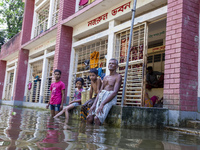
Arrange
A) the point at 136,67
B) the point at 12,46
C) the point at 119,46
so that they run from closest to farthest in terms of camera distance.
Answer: the point at 136,67 → the point at 119,46 → the point at 12,46

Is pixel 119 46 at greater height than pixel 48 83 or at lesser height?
greater

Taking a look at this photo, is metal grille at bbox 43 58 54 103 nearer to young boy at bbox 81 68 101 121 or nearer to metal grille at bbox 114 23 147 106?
metal grille at bbox 114 23 147 106

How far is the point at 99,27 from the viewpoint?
880 centimetres

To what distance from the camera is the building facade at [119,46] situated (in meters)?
4.94

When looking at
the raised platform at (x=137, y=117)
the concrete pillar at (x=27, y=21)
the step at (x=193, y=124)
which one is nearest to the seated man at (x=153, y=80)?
the raised platform at (x=137, y=117)

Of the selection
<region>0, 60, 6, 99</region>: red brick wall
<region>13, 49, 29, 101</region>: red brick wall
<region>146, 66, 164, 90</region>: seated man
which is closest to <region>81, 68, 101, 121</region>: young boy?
<region>146, 66, 164, 90</region>: seated man

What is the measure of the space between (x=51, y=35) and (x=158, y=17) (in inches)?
263

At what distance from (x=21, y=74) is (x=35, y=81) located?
1.65 m

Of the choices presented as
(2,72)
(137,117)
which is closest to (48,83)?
(137,117)

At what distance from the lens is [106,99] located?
15.1 ft

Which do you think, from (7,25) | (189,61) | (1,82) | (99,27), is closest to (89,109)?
(189,61)

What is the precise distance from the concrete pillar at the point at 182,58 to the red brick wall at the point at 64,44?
559 centimetres

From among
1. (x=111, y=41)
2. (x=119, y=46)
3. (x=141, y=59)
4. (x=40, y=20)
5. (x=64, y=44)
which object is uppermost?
(x=40, y=20)

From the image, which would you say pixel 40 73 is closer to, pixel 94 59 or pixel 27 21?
pixel 27 21
